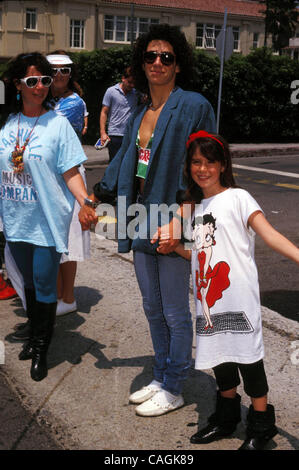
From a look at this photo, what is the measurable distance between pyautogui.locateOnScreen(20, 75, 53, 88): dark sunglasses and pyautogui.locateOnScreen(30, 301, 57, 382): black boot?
1.28 metres

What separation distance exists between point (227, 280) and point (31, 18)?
4239cm

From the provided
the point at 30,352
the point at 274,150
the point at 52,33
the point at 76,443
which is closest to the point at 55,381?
the point at 30,352

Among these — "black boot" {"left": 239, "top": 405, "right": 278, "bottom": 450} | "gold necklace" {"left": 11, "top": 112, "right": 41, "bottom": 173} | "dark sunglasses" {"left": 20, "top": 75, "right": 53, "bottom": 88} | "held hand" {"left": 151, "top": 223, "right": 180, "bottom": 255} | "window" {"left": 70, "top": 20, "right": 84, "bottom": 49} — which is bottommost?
"black boot" {"left": 239, "top": 405, "right": 278, "bottom": 450}

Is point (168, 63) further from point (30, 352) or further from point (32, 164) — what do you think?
point (30, 352)

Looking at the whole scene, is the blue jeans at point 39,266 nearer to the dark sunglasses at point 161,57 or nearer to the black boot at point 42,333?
the black boot at point 42,333

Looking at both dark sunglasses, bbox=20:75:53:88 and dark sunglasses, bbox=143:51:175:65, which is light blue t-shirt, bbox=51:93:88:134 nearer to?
dark sunglasses, bbox=20:75:53:88

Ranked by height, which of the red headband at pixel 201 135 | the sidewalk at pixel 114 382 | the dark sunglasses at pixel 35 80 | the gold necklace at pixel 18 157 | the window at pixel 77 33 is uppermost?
the window at pixel 77 33

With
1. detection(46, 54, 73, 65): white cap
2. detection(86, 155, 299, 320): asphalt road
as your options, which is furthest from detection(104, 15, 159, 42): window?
detection(46, 54, 73, 65): white cap

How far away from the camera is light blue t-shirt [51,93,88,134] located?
4332 mm

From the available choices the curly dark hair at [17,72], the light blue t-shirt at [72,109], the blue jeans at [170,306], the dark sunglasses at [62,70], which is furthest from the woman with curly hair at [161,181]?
the dark sunglasses at [62,70]

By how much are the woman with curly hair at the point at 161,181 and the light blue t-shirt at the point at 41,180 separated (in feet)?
1.05

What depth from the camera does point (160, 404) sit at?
319cm

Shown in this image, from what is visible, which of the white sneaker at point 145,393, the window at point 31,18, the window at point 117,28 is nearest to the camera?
the white sneaker at point 145,393

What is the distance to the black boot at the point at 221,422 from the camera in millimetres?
2904
